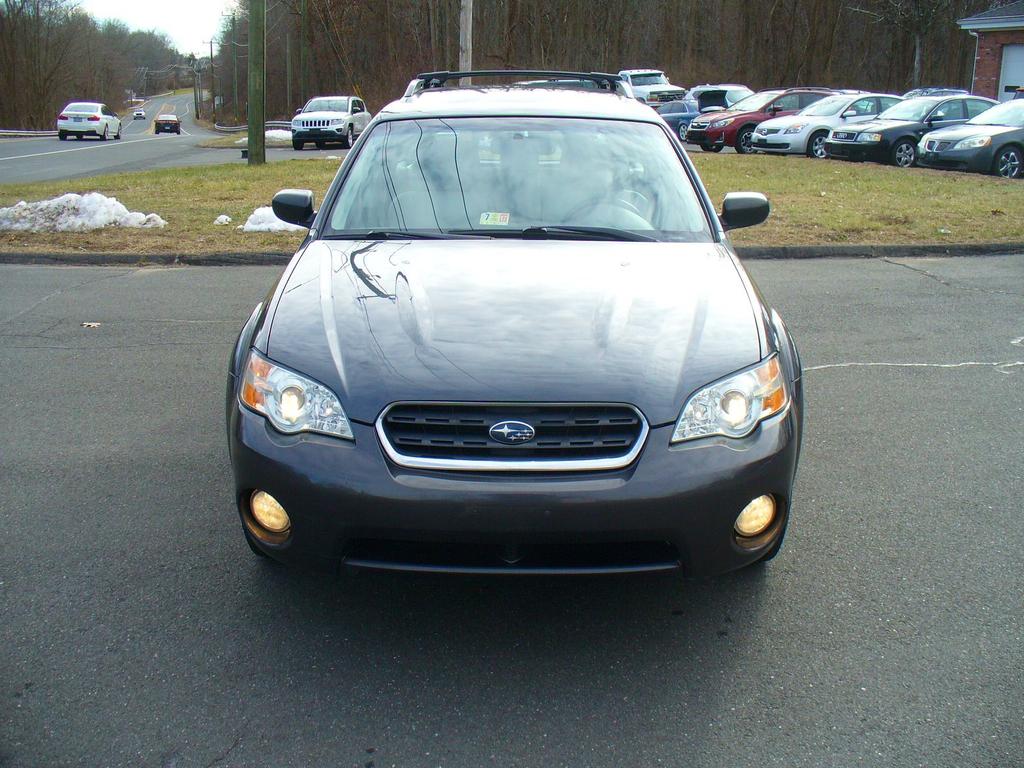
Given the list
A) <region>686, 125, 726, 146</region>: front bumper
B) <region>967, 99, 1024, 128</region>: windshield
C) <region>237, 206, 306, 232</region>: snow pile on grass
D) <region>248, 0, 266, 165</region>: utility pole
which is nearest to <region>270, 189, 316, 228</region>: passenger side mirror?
<region>237, 206, 306, 232</region>: snow pile on grass

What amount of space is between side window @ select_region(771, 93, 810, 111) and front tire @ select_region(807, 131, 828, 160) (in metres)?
3.19

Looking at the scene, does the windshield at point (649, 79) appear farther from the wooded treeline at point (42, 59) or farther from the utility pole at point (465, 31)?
the wooded treeline at point (42, 59)

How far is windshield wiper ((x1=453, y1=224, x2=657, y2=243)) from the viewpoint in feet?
12.9

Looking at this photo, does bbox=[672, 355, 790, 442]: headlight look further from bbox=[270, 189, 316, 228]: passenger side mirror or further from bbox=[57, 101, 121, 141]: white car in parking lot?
bbox=[57, 101, 121, 141]: white car in parking lot

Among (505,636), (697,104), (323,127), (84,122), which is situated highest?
(697,104)

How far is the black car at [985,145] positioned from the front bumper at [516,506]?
17370 mm

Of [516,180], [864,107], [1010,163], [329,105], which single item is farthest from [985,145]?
[329,105]

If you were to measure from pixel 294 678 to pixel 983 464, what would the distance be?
10.7ft

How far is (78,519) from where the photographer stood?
12.6 feet

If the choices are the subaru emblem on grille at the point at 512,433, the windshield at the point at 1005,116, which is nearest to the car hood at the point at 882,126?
the windshield at the point at 1005,116

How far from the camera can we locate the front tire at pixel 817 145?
22.2 metres

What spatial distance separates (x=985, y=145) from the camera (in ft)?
58.1

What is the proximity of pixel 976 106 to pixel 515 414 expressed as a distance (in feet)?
72.3

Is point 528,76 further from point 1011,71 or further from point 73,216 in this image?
point 1011,71
